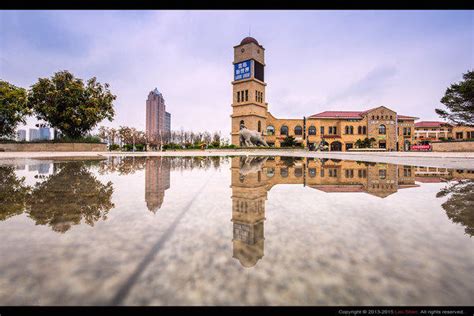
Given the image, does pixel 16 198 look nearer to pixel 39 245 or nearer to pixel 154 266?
pixel 39 245

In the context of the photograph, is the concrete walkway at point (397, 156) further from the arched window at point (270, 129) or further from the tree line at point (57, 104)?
the arched window at point (270, 129)

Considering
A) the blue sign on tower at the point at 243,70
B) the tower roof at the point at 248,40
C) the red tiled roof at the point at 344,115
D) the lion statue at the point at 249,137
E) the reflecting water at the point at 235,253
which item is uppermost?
the tower roof at the point at 248,40

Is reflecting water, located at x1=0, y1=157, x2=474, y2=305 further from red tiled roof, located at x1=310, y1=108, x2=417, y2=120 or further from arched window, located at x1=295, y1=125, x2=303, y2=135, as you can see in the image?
red tiled roof, located at x1=310, y1=108, x2=417, y2=120

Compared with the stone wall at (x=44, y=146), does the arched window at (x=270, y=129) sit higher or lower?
higher

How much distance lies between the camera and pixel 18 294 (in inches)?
45.9

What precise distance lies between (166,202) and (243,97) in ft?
149

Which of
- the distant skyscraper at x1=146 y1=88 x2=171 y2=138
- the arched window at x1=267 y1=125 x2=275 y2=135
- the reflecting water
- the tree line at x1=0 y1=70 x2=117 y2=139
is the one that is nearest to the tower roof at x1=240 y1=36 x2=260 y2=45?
the arched window at x1=267 y1=125 x2=275 y2=135

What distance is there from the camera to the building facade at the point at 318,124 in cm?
4691

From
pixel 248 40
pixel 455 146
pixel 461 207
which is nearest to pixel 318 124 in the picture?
pixel 248 40

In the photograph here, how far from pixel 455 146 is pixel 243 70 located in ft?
112

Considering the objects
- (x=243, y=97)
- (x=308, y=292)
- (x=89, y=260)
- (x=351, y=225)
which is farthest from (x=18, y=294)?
(x=243, y=97)

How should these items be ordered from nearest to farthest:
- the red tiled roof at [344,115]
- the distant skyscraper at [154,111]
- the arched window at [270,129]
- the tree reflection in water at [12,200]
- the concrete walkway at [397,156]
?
the tree reflection in water at [12,200], the concrete walkway at [397,156], the arched window at [270,129], the red tiled roof at [344,115], the distant skyscraper at [154,111]

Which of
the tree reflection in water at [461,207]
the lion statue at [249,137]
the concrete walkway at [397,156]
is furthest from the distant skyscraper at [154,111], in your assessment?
the tree reflection in water at [461,207]

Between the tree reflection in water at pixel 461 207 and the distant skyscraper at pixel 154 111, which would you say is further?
the distant skyscraper at pixel 154 111
